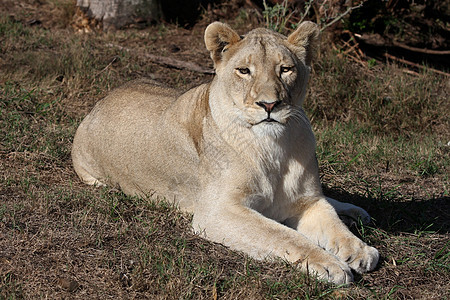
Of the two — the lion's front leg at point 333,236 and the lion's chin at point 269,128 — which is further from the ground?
the lion's chin at point 269,128

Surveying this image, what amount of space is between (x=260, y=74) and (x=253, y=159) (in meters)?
0.54

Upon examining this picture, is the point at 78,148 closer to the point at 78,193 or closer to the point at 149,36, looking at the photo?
the point at 78,193

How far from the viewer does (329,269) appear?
11.6 ft

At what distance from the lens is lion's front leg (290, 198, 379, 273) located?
3770mm

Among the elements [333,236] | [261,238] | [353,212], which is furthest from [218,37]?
[353,212]

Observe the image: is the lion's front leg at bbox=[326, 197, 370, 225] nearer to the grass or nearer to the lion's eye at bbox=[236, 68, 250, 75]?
the grass

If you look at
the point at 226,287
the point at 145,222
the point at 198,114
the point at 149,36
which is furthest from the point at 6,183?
the point at 149,36

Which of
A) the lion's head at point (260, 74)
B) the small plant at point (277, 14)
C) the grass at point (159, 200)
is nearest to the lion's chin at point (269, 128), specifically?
the lion's head at point (260, 74)

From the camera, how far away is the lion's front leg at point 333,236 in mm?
3770

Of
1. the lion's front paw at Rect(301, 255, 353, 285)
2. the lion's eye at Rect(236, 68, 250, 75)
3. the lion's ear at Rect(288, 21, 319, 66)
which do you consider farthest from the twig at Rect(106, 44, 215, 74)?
the lion's front paw at Rect(301, 255, 353, 285)

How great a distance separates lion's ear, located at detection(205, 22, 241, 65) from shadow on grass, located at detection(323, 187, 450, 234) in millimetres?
1555

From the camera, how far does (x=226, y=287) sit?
3.50m

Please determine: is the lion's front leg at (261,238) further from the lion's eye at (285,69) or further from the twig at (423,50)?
the twig at (423,50)

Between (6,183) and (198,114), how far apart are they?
5.11ft
